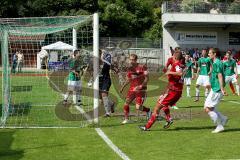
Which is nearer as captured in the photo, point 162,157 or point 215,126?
point 162,157

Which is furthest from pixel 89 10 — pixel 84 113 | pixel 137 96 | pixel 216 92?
pixel 216 92

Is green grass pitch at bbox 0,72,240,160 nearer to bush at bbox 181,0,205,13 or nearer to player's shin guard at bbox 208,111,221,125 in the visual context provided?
Answer: player's shin guard at bbox 208,111,221,125

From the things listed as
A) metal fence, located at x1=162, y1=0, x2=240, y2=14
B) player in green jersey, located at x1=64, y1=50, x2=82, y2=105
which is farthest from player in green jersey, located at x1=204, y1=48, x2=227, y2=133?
metal fence, located at x1=162, y1=0, x2=240, y2=14

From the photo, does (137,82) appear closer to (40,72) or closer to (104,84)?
(104,84)

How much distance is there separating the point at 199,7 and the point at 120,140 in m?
38.5

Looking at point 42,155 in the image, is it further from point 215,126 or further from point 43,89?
point 43,89

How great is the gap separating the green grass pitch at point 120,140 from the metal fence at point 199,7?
33.0m

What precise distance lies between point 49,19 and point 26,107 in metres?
3.90

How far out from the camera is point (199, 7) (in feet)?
157

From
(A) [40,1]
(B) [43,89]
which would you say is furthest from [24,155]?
(A) [40,1]

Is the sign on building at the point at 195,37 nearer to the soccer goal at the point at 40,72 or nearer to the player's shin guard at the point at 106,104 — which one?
the soccer goal at the point at 40,72

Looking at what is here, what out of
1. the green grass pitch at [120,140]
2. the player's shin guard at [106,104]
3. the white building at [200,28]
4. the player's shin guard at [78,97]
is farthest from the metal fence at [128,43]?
the player's shin guard at [106,104]

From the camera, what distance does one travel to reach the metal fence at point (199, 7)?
47.7 metres

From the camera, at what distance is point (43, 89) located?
78.6ft
